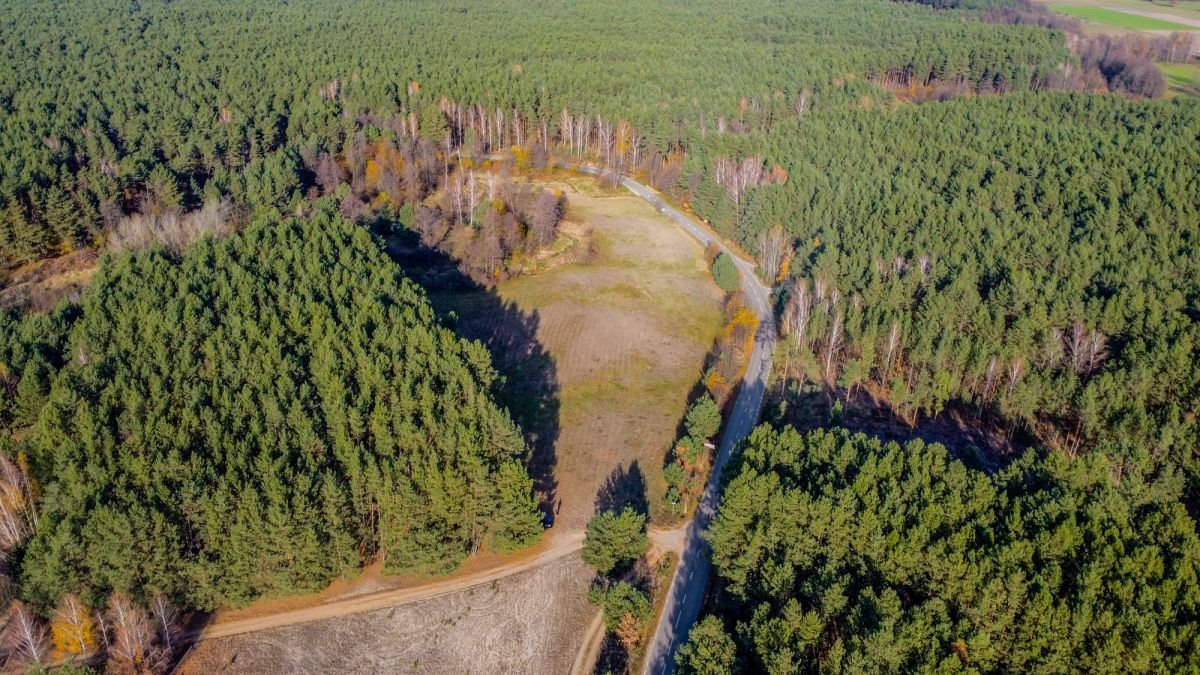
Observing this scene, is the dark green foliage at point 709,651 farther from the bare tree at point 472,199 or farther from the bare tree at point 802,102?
the bare tree at point 802,102

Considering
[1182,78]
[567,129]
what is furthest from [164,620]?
[1182,78]

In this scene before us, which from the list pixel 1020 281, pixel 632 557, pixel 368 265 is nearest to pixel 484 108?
pixel 368 265

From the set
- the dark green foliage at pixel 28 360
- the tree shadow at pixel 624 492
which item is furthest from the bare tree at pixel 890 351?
the dark green foliage at pixel 28 360

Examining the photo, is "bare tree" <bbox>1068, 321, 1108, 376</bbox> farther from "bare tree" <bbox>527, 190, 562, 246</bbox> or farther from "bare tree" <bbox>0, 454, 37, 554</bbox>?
"bare tree" <bbox>0, 454, 37, 554</bbox>

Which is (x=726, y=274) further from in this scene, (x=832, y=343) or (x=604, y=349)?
(x=832, y=343)

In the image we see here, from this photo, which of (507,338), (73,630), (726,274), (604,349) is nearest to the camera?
(73,630)

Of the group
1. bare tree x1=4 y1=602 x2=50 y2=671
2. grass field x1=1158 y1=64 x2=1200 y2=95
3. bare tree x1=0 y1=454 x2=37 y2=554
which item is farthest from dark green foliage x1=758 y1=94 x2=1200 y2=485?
bare tree x1=0 y1=454 x2=37 y2=554

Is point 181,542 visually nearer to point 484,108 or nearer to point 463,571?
point 463,571
